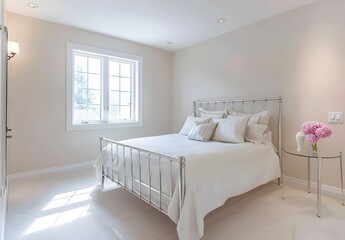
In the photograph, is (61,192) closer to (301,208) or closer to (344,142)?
(301,208)

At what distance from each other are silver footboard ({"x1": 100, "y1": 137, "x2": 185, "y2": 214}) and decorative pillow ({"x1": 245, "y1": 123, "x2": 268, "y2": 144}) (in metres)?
1.50

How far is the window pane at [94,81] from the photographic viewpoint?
388 centimetres

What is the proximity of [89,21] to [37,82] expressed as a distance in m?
1.30

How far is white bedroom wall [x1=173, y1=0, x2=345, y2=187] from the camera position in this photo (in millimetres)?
2547

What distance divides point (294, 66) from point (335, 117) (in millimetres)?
867

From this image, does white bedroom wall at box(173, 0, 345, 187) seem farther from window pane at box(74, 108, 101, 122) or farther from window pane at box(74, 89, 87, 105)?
window pane at box(74, 89, 87, 105)

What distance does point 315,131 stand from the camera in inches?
88.4

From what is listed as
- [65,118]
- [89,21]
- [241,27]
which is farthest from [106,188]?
[241,27]

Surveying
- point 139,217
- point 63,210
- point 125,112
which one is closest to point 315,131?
point 139,217

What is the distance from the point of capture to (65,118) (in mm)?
3523

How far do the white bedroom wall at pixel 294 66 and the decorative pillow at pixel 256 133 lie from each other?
464mm

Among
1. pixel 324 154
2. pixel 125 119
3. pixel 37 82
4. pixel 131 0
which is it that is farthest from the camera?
pixel 125 119

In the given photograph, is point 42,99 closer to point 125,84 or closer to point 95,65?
point 95,65

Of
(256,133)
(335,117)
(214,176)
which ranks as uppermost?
(335,117)
